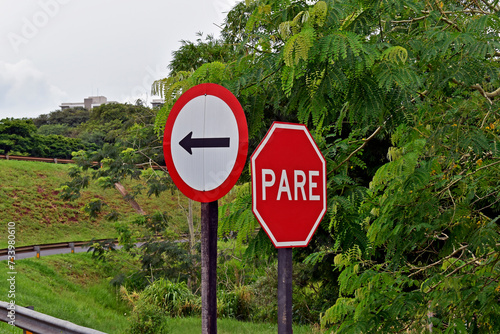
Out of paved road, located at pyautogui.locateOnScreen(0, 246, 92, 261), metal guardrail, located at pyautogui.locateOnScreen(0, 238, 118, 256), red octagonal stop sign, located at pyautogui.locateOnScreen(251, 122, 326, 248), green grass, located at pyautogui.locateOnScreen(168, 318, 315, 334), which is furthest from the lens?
paved road, located at pyautogui.locateOnScreen(0, 246, 92, 261)

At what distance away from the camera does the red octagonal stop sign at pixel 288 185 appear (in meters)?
2.22

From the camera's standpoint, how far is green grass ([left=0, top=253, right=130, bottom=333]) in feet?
38.8

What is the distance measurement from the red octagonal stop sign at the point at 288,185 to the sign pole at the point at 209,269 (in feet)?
1.67

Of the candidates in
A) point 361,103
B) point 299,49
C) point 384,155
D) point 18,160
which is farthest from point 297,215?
point 18,160

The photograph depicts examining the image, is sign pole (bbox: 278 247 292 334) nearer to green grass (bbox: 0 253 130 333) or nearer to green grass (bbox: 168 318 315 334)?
green grass (bbox: 168 318 315 334)

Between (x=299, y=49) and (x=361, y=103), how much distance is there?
2.41 feet

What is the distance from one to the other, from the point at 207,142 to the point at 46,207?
26.8m

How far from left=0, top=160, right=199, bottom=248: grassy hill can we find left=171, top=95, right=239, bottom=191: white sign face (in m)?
19.6

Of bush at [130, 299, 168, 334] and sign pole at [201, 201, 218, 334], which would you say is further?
bush at [130, 299, 168, 334]

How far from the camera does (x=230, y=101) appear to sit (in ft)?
8.27

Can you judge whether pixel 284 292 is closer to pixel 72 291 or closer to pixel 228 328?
pixel 228 328

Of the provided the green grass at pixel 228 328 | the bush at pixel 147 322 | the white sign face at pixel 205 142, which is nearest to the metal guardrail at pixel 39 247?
the green grass at pixel 228 328

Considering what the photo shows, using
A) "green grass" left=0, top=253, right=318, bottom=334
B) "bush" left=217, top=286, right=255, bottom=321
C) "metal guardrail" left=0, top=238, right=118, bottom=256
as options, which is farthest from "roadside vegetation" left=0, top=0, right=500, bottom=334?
"metal guardrail" left=0, top=238, right=118, bottom=256

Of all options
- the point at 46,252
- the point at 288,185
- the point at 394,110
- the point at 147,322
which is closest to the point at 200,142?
the point at 288,185
